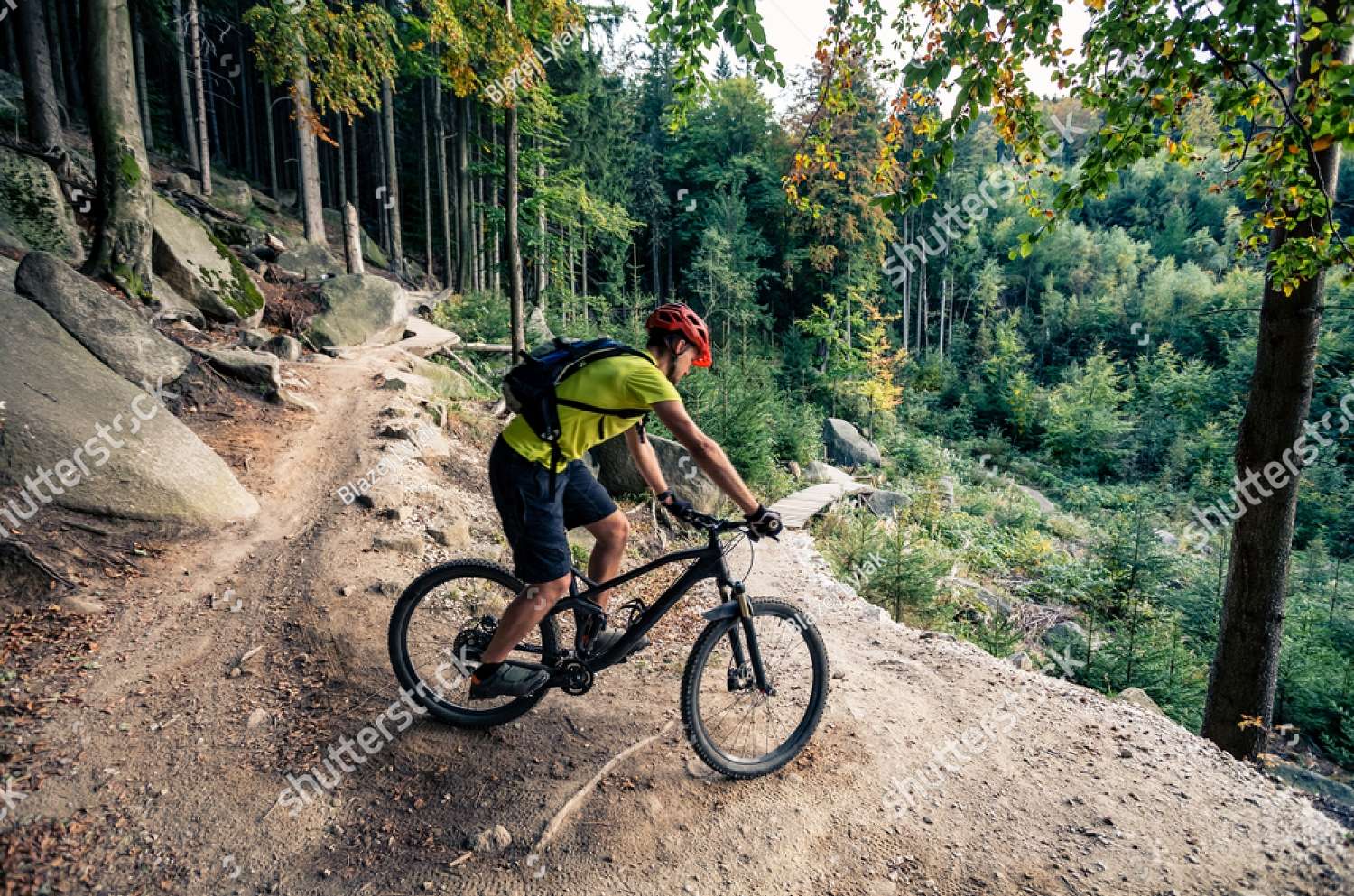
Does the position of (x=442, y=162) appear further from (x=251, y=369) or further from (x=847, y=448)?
(x=251, y=369)

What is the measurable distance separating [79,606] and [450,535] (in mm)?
2701

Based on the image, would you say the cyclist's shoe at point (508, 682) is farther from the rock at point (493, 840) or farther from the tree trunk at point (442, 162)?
the tree trunk at point (442, 162)

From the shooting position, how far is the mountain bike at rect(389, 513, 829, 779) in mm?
3398

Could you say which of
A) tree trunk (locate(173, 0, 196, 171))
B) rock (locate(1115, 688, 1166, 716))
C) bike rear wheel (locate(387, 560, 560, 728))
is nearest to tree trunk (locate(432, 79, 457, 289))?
tree trunk (locate(173, 0, 196, 171))

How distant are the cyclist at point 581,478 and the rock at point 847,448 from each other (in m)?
19.6

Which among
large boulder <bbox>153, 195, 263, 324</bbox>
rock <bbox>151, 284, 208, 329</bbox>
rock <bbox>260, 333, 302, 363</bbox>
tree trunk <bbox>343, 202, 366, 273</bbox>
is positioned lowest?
rock <bbox>260, 333, 302, 363</bbox>

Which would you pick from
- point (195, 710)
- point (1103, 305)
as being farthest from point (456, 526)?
point (1103, 305)

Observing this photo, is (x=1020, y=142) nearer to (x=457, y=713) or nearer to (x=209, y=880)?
(x=457, y=713)

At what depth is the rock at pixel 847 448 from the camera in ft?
73.9

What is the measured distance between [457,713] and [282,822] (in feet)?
3.10

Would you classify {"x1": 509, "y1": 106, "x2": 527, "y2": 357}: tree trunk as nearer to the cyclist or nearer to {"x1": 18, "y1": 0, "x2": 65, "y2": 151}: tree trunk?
the cyclist

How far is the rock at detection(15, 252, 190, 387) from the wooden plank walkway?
8540 millimetres

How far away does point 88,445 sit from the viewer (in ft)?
16.8

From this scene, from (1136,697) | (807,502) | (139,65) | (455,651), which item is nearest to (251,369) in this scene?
(455,651)
